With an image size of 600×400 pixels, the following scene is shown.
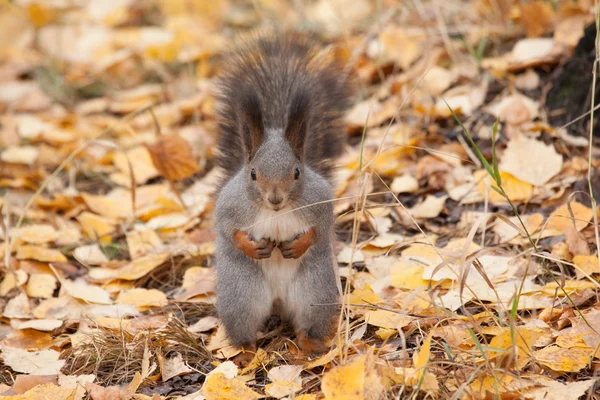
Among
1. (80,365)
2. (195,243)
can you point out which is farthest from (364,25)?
(80,365)

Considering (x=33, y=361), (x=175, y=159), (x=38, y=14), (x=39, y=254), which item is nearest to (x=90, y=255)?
(x=39, y=254)

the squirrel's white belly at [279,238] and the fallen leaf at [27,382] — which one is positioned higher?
the squirrel's white belly at [279,238]

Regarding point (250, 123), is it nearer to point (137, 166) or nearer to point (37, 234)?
point (37, 234)

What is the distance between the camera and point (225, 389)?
5.58ft

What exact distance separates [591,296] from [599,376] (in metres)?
0.32

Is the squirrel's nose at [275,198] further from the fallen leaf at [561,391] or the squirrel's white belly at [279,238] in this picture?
the fallen leaf at [561,391]

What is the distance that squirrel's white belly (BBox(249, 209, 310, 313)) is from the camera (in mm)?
1896

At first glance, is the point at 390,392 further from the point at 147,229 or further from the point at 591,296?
the point at 147,229

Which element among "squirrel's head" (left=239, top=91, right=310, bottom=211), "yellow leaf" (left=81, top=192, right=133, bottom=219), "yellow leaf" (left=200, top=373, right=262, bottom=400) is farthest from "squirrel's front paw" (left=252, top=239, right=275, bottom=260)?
"yellow leaf" (left=81, top=192, right=133, bottom=219)

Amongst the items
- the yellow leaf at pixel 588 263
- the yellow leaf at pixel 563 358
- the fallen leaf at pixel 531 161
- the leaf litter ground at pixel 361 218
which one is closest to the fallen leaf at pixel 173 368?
the leaf litter ground at pixel 361 218

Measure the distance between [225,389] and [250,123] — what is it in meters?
0.65

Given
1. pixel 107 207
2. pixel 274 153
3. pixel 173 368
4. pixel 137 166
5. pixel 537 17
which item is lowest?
pixel 173 368

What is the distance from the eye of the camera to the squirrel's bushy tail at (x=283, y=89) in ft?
6.99

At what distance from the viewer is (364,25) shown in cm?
407
